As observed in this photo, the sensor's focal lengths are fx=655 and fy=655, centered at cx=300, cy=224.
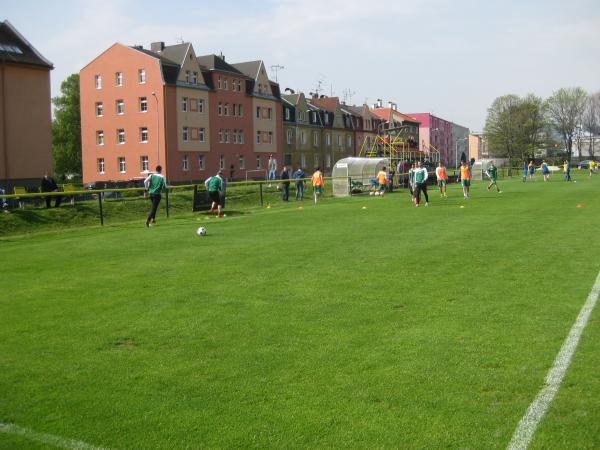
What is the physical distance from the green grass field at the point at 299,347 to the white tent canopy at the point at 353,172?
2591 cm

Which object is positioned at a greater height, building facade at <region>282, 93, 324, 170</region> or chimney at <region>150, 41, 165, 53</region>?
chimney at <region>150, 41, 165, 53</region>

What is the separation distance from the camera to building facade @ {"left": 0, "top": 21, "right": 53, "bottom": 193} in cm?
4200

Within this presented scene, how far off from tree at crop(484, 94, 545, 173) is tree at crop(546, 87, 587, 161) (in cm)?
297

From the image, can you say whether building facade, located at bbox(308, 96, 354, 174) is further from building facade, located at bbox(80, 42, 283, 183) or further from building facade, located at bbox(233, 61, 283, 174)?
building facade, located at bbox(80, 42, 283, 183)

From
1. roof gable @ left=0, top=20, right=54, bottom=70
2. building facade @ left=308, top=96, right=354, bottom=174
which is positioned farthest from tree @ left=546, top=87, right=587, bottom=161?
roof gable @ left=0, top=20, right=54, bottom=70

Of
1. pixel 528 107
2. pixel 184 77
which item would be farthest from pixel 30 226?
pixel 528 107

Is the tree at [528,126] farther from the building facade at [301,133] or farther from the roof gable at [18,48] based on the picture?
the roof gable at [18,48]

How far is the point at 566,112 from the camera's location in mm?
105688

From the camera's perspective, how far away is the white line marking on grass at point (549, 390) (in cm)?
424

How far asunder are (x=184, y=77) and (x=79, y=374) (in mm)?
56930

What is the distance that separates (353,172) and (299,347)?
117 feet

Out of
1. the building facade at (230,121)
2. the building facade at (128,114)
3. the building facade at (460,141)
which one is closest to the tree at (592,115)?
the building facade at (460,141)

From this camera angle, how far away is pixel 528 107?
Result: 101625mm

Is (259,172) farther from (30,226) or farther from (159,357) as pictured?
(159,357)
